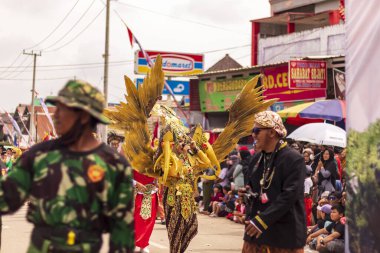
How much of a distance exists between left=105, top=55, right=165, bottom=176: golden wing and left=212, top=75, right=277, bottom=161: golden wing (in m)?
0.89

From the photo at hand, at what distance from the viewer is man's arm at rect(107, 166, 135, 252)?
4039 millimetres

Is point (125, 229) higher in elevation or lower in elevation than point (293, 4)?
lower

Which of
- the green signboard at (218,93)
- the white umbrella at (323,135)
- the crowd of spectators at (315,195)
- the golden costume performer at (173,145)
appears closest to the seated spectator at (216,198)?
the crowd of spectators at (315,195)

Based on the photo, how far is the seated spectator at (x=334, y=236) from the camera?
388 inches

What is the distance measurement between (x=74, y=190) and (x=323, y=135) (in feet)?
34.9

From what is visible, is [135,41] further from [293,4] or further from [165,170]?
[293,4]

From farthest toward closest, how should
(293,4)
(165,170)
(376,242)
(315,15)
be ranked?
(293,4)
(315,15)
(165,170)
(376,242)

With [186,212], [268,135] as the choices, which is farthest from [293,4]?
[268,135]

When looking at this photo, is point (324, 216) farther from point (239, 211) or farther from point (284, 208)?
point (284, 208)

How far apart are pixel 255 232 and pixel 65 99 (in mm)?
2118

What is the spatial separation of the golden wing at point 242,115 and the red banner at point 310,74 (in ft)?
43.4

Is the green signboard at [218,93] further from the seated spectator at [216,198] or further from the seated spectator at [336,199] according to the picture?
the seated spectator at [336,199]

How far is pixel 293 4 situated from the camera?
37.8 metres

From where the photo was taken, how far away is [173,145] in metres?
8.98
